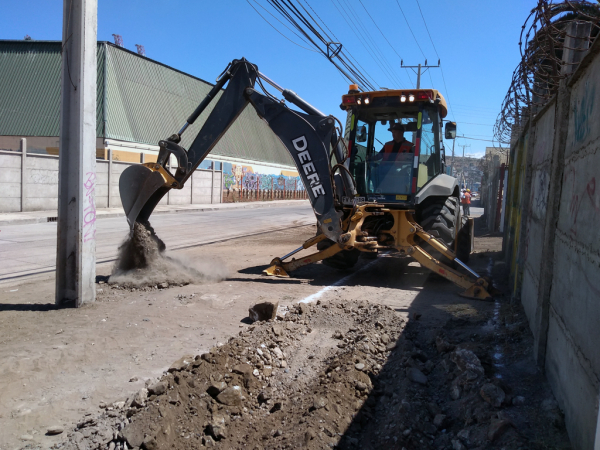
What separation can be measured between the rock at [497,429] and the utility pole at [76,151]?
15.7 ft

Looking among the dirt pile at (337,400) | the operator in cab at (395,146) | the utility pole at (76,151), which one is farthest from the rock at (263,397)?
the operator in cab at (395,146)

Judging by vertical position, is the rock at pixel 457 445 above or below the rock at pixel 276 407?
above

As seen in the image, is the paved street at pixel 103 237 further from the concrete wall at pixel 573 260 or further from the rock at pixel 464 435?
the concrete wall at pixel 573 260

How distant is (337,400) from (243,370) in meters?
0.81

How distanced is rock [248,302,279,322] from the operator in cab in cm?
371

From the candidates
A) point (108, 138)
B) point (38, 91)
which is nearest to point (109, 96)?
point (108, 138)

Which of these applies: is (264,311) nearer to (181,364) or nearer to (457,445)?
(181,364)

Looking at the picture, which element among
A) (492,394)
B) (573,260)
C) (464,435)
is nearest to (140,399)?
(464,435)

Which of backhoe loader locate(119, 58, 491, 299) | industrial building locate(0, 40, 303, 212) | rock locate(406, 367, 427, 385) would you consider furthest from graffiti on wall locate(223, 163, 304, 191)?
rock locate(406, 367, 427, 385)

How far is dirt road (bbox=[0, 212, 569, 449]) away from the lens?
329 cm

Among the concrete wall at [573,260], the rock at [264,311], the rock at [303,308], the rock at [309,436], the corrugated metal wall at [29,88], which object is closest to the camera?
the concrete wall at [573,260]

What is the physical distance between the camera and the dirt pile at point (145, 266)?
7.21 metres

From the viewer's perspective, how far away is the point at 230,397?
3.70 m

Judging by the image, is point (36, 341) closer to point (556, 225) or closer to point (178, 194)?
point (556, 225)
